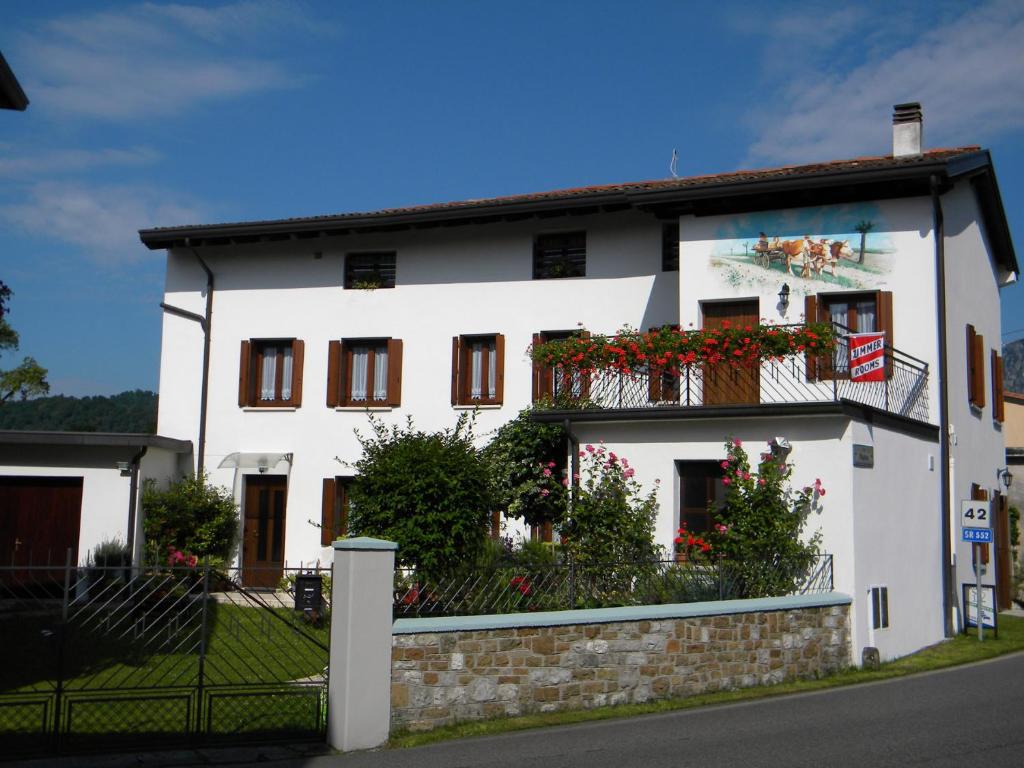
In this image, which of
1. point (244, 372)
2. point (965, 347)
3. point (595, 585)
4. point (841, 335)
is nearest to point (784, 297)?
point (841, 335)

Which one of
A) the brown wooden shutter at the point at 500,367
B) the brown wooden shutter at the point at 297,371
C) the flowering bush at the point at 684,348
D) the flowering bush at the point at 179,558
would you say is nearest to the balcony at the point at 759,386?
the flowering bush at the point at 684,348

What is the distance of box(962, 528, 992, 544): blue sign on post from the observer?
1575cm

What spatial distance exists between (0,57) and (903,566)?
12.4 metres

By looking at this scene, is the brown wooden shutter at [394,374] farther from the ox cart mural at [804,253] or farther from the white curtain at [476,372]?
the ox cart mural at [804,253]

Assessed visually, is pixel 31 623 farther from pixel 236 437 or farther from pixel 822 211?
pixel 822 211

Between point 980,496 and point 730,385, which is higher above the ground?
point 730,385

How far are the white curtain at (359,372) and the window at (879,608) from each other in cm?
1087

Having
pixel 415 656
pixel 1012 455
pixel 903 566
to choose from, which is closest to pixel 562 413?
pixel 903 566

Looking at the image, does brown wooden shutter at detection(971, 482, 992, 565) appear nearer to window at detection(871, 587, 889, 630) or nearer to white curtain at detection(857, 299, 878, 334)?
white curtain at detection(857, 299, 878, 334)

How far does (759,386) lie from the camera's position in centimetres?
1623

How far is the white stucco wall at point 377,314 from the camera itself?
20.0 metres

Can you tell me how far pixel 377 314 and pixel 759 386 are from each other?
816cm

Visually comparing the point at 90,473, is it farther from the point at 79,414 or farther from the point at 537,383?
the point at 79,414

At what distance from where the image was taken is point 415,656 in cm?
945
